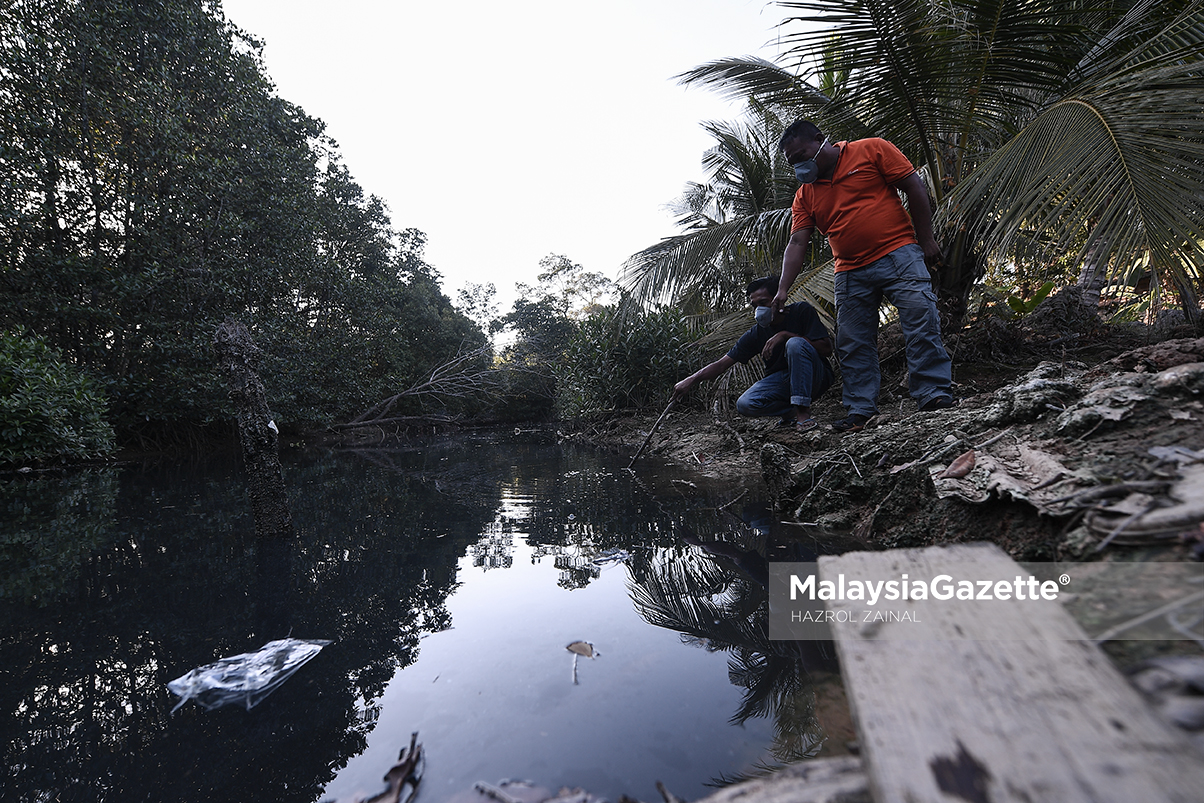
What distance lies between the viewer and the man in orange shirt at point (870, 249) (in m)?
2.59

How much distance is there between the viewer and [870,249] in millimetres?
2709

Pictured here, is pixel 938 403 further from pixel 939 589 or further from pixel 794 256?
pixel 939 589

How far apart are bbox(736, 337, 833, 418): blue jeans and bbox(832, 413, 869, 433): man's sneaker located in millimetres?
391

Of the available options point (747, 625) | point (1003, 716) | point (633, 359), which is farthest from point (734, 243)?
point (1003, 716)

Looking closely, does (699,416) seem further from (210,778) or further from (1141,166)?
(210,778)

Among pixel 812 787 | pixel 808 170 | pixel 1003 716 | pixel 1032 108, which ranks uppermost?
pixel 1032 108

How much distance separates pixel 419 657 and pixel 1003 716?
122 cm

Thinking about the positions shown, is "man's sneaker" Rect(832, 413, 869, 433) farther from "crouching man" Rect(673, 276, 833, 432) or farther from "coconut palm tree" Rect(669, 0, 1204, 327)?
"coconut palm tree" Rect(669, 0, 1204, 327)

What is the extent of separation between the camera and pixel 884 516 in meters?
1.86

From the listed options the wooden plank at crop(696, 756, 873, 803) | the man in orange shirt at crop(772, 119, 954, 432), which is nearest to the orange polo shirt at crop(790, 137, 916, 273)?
the man in orange shirt at crop(772, 119, 954, 432)

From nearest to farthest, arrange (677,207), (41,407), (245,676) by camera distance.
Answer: (245,676)
(41,407)
(677,207)

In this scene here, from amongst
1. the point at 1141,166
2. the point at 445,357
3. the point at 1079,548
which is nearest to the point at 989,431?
the point at 1079,548

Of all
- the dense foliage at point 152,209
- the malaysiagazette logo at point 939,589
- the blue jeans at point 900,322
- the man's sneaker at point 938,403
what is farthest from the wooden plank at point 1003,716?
the dense foliage at point 152,209

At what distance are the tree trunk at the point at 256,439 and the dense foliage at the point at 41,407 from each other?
16.7 ft
